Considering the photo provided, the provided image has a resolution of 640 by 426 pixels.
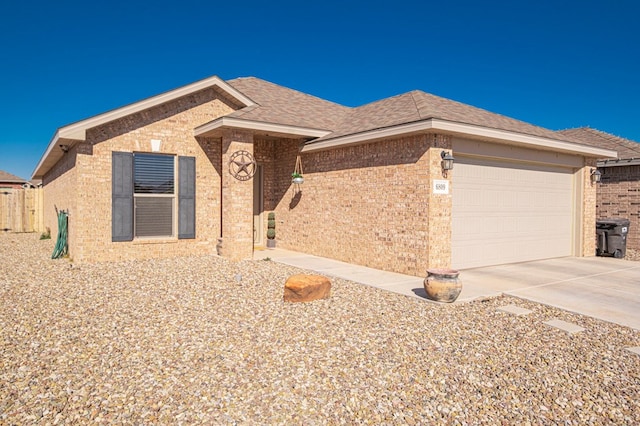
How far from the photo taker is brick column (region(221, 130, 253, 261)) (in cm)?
991

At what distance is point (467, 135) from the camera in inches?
327

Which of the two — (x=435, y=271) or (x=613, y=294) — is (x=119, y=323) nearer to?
(x=435, y=271)

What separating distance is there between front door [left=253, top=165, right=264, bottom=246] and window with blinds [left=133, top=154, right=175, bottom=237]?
2818 mm

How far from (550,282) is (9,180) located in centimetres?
3531

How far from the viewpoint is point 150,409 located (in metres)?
3.04

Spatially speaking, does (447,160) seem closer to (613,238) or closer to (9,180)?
(613,238)

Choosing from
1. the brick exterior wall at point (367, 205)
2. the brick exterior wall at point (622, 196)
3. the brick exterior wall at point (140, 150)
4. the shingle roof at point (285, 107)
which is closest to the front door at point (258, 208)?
the brick exterior wall at point (367, 205)

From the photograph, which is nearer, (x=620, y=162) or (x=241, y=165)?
(x=241, y=165)

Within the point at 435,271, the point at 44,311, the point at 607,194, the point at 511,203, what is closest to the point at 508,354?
the point at 435,271

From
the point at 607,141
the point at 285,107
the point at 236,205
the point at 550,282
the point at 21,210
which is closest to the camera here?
the point at 550,282

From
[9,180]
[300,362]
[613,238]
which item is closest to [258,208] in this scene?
[300,362]

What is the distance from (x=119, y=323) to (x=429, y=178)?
573 centimetres

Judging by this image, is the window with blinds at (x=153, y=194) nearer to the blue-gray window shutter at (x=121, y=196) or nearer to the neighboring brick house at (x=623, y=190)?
the blue-gray window shutter at (x=121, y=196)

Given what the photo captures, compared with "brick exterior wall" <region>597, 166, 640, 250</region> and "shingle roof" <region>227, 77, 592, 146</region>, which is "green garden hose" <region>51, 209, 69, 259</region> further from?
"brick exterior wall" <region>597, 166, 640, 250</region>
